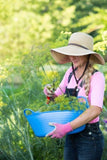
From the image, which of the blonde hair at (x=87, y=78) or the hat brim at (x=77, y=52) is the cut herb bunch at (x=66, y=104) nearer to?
the blonde hair at (x=87, y=78)

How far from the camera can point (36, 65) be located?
387 cm

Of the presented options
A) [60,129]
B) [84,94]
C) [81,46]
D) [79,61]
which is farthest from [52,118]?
[81,46]

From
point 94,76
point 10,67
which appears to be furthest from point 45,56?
point 94,76

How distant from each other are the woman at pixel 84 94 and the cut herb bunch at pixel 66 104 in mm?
72

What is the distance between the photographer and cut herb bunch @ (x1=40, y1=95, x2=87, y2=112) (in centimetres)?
273

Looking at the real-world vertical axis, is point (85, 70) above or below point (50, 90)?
above

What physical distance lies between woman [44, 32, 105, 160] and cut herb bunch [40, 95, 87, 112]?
72 mm

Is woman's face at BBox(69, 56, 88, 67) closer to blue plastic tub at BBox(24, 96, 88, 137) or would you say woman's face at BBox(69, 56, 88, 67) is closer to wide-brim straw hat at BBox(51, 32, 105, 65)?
wide-brim straw hat at BBox(51, 32, 105, 65)

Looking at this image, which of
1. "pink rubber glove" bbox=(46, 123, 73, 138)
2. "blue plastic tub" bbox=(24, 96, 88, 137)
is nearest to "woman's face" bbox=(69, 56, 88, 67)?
"blue plastic tub" bbox=(24, 96, 88, 137)

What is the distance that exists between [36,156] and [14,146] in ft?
1.18

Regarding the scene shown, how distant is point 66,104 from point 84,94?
15 cm

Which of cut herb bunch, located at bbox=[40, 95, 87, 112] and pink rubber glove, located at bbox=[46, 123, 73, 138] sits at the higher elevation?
cut herb bunch, located at bbox=[40, 95, 87, 112]

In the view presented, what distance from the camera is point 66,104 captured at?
A: 2.81m

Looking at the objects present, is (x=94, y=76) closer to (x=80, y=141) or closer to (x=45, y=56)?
(x=80, y=141)
